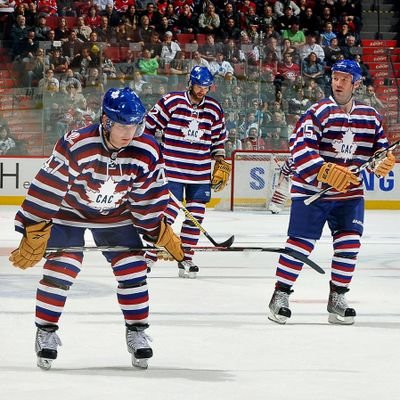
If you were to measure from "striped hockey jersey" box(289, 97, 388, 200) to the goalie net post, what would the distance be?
6.92 m

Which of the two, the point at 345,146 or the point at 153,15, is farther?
the point at 153,15

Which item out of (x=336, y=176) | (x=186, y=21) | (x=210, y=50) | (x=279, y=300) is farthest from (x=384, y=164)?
(x=186, y=21)

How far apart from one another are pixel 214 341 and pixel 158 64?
7980mm

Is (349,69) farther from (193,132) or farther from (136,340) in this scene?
(193,132)

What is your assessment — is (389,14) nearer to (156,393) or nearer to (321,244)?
(321,244)

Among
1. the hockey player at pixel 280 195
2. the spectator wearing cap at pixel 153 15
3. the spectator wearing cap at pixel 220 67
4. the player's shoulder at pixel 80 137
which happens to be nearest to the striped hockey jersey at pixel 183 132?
the player's shoulder at pixel 80 137

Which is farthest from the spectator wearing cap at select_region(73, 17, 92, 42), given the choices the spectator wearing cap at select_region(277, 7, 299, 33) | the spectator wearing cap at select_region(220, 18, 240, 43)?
the spectator wearing cap at select_region(277, 7, 299, 33)

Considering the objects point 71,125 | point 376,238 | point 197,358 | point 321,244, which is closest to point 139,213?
point 197,358

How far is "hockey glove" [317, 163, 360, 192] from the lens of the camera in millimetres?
5199

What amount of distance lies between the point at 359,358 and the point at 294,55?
8803 mm

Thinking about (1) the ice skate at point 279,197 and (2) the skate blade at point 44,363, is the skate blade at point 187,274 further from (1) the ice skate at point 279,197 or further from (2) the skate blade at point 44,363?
(1) the ice skate at point 279,197

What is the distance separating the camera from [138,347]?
424 cm

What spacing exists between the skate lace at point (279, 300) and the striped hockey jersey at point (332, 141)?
0.48 metres

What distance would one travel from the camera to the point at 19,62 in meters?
12.5
